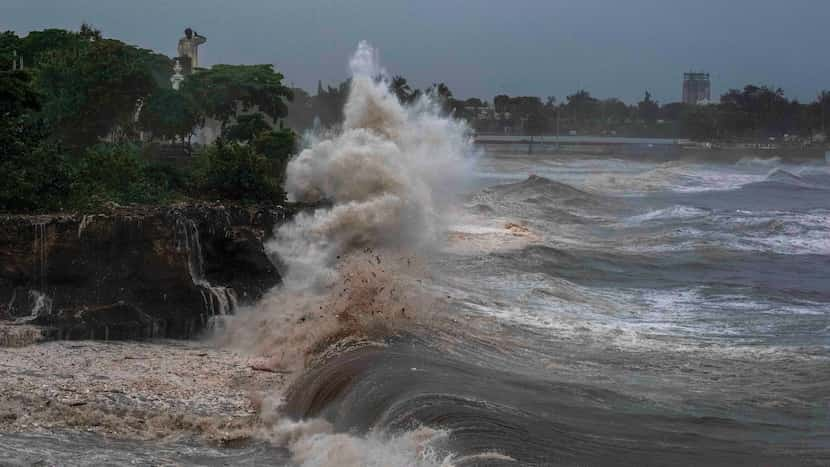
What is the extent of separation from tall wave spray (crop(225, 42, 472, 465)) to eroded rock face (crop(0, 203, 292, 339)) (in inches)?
33.1

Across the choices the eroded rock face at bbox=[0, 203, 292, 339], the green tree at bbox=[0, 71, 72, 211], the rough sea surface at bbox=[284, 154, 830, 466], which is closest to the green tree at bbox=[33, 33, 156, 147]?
the green tree at bbox=[0, 71, 72, 211]

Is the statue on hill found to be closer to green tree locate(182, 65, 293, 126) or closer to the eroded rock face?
green tree locate(182, 65, 293, 126)

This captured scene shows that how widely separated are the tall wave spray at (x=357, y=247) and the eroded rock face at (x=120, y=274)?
2.76 ft

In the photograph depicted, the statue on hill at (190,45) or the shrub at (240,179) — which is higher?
the statue on hill at (190,45)

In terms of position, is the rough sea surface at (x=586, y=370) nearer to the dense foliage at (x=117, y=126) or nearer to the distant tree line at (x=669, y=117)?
the dense foliage at (x=117, y=126)

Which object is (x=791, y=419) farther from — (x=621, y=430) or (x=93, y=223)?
(x=93, y=223)

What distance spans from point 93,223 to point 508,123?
12697 centimetres

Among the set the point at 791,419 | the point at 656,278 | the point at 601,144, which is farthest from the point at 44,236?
the point at 601,144

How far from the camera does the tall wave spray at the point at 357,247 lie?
10.9m

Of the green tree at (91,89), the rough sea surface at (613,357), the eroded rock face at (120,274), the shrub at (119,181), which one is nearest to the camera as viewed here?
the rough sea surface at (613,357)

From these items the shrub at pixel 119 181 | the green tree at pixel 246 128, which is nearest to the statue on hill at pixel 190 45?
the green tree at pixel 246 128

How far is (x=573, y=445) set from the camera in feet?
32.8

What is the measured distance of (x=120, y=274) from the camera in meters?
16.8

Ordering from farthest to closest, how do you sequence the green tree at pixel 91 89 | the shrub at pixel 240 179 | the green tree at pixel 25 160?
the green tree at pixel 91 89 → the shrub at pixel 240 179 → the green tree at pixel 25 160
